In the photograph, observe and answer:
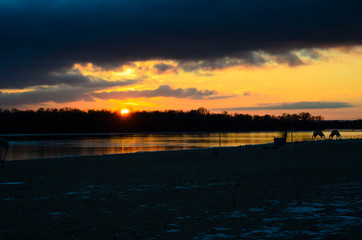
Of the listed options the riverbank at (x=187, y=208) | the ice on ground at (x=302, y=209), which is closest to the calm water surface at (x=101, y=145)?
the riverbank at (x=187, y=208)

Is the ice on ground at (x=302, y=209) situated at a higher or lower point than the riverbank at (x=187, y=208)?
higher

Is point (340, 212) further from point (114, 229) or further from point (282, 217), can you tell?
point (114, 229)

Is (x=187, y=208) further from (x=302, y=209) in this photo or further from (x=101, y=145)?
(x=101, y=145)

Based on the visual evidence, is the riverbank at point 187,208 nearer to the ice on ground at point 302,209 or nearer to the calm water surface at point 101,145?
the ice on ground at point 302,209

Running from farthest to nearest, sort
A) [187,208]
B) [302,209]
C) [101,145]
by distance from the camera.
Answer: [101,145] < [187,208] < [302,209]

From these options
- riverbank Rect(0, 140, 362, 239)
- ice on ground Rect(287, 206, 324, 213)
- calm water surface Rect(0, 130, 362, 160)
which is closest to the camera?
riverbank Rect(0, 140, 362, 239)

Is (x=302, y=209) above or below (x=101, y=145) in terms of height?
above

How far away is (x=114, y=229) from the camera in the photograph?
9.12m

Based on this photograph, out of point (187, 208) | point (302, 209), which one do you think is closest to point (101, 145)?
point (187, 208)

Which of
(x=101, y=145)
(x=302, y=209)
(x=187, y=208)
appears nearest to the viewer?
(x=302, y=209)

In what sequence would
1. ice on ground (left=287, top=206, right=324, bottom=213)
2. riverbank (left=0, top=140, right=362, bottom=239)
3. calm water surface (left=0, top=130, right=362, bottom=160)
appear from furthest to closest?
calm water surface (left=0, top=130, right=362, bottom=160)
ice on ground (left=287, top=206, right=324, bottom=213)
riverbank (left=0, top=140, right=362, bottom=239)

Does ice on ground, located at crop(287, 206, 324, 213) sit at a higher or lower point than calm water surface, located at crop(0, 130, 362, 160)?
higher

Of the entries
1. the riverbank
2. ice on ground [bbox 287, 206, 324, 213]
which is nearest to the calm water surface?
the riverbank

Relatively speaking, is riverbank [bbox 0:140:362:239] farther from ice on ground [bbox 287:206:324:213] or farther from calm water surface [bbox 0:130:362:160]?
calm water surface [bbox 0:130:362:160]
